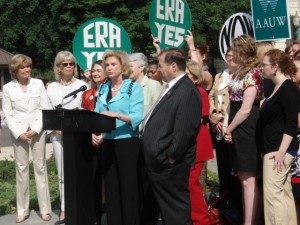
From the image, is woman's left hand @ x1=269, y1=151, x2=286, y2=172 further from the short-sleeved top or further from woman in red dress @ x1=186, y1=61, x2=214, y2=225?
woman in red dress @ x1=186, y1=61, x2=214, y2=225

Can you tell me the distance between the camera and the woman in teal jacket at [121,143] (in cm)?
650

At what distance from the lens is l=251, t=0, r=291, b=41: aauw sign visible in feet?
25.7

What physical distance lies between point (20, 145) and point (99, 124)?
2.39 m

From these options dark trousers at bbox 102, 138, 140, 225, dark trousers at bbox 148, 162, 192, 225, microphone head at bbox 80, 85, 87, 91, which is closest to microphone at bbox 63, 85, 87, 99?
microphone head at bbox 80, 85, 87, 91

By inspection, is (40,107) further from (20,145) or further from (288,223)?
(288,223)

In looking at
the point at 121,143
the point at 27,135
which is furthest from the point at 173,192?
the point at 27,135

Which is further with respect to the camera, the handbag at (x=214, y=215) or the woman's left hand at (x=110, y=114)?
the handbag at (x=214, y=215)

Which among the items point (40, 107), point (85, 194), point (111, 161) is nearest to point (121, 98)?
point (111, 161)

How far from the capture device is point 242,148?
656 centimetres

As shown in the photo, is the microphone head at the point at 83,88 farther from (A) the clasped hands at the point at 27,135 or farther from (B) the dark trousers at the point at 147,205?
(B) the dark trousers at the point at 147,205

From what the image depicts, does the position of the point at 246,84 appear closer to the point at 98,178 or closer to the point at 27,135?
the point at 98,178

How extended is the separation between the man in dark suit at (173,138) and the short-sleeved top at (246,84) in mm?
727

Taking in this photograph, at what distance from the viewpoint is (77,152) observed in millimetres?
5859

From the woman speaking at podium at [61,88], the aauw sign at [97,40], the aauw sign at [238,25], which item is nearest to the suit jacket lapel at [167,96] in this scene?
the woman speaking at podium at [61,88]
